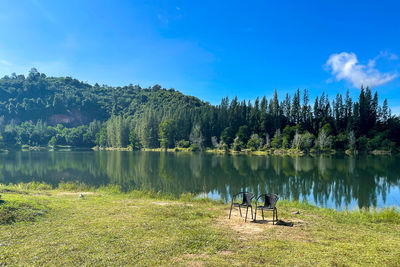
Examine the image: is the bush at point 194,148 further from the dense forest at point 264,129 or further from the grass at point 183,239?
the grass at point 183,239

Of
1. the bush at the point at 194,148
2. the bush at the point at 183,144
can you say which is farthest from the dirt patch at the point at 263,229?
the bush at the point at 183,144

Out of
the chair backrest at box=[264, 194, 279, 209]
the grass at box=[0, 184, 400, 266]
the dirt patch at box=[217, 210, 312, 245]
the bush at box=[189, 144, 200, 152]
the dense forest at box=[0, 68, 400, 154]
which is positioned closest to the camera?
the grass at box=[0, 184, 400, 266]

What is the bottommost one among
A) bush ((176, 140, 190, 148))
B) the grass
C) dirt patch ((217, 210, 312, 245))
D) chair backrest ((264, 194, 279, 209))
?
dirt patch ((217, 210, 312, 245))

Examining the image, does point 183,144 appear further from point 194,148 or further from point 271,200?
point 271,200

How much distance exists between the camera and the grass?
19.0ft

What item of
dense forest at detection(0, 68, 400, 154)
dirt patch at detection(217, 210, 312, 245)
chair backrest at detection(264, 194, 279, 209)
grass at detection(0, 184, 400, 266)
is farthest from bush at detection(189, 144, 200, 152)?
chair backrest at detection(264, 194, 279, 209)

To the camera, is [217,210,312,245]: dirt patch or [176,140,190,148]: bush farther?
[176,140,190,148]: bush

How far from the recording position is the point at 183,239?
7.15m

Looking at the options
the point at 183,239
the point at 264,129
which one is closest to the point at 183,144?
the point at 264,129

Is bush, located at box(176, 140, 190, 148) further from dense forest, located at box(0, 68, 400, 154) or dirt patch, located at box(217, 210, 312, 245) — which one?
dirt patch, located at box(217, 210, 312, 245)

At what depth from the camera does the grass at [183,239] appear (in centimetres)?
580

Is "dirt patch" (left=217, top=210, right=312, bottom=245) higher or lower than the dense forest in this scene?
lower

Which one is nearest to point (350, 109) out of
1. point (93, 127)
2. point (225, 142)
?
point (225, 142)

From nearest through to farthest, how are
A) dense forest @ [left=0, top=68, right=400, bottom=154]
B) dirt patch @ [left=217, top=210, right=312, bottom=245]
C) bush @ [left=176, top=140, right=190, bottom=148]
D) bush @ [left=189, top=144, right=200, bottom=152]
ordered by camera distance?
1. dirt patch @ [left=217, top=210, right=312, bottom=245]
2. dense forest @ [left=0, top=68, right=400, bottom=154]
3. bush @ [left=189, top=144, right=200, bottom=152]
4. bush @ [left=176, top=140, right=190, bottom=148]
